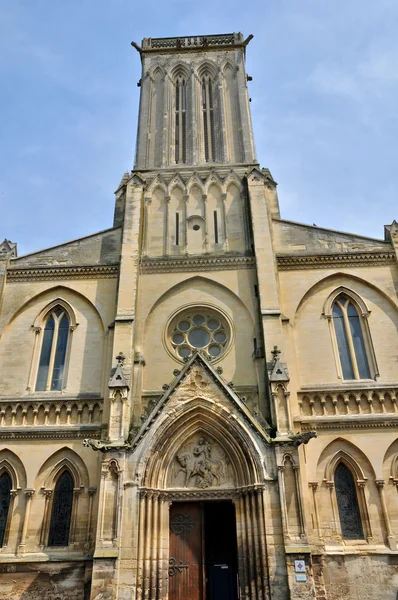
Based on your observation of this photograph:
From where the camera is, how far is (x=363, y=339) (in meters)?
18.7

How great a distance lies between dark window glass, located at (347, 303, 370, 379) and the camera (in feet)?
59.5

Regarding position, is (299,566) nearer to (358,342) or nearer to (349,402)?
(349,402)

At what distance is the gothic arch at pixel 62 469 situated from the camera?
16.6 meters

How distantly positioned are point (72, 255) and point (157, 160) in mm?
6265

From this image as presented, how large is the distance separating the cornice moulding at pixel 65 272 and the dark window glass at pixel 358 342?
8.84 m

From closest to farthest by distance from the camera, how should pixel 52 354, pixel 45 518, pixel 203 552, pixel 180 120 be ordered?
1. pixel 203 552
2. pixel 45 518
3. pixel 52 354
4. pixel 180 120

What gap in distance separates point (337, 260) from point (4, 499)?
1407 cm

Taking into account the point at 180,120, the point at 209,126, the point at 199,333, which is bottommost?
the point at 199,333

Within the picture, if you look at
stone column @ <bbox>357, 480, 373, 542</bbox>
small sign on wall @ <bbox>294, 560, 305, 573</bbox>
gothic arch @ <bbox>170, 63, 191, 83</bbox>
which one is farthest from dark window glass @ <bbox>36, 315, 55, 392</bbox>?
gothic arch @ <bbox>170, 63, 191, 83</bbox>

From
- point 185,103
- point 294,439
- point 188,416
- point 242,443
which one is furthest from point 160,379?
point 185,103

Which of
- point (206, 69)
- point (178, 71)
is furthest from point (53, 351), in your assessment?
point (206, 69)

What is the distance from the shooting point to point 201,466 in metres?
15.7

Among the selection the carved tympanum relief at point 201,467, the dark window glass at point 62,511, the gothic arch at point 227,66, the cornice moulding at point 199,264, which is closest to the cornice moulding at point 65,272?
the cornice moulding at point 199,264

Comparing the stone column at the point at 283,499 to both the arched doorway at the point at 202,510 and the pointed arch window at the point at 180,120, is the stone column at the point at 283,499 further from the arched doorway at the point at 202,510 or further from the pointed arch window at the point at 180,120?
the pointed arch window at the point at 180,120
